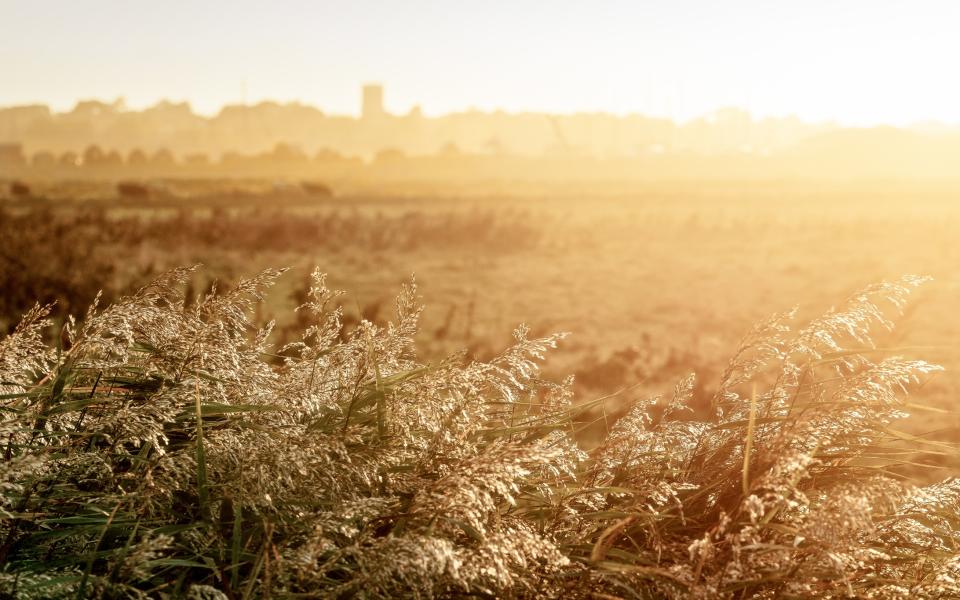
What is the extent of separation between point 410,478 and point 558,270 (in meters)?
23.6

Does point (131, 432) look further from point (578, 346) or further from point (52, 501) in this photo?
point (578, 346)

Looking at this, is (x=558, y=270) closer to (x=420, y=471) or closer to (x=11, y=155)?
(x=420, y=471)

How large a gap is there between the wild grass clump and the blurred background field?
19.6ft

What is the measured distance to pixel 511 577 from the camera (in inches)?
54.8

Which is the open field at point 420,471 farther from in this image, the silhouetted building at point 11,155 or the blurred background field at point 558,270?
the silhouetted building at point 11,155

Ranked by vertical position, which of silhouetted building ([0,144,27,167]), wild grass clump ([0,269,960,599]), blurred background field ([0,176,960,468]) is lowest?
blurred background field ([0,176,960,468])

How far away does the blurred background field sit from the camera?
11836 millimetres

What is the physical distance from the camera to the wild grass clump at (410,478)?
51.9 inches

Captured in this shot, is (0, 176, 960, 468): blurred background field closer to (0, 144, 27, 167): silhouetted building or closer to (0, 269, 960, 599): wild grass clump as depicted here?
(0, 269, 960, 599): wild grass clump

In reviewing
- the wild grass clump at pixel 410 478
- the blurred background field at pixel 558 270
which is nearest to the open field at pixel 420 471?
the wild grass clump at pixel 410 478

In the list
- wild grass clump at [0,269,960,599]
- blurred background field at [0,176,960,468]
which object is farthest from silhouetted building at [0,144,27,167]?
wild grass clump at [0,269,960,599]

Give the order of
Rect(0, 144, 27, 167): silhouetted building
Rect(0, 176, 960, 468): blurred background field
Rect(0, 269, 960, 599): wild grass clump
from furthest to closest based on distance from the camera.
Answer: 1. Rect(0, 144, 27, 167): silhouetted building
2. Rect(0, 176, 960, 468): blurred background field
3. Rect(0, 269, 960, 599): wild grass clump

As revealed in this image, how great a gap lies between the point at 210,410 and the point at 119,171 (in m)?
128

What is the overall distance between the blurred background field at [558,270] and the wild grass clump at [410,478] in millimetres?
5962
